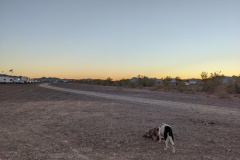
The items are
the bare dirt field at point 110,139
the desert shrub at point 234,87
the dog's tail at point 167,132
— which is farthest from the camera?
the desert shrub at point 234,87

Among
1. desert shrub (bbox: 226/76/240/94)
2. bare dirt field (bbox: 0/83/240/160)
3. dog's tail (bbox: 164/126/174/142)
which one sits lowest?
bare dirt field (bbox: 0/83/240/160)

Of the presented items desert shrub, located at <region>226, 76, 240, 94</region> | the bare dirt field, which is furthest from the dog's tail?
desert shrub, located at <region>226, 76, 240, 94</region>

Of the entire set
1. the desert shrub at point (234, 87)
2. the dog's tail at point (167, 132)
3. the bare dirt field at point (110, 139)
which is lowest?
the bare dirt field at point (110, 139)

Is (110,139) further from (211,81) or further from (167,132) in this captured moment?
(211,81)

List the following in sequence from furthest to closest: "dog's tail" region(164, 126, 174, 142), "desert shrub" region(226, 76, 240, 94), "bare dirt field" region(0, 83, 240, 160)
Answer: "desert shrub" region(226, 76, 240, 94)
"dog's tail" region(164, 126, 174, 142)
"bare dirt field" region(0, 83, 240, 160)

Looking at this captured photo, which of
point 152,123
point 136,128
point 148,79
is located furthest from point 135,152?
point 148,79

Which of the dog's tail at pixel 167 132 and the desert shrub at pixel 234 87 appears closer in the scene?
the dog's tail at pixel 167 132

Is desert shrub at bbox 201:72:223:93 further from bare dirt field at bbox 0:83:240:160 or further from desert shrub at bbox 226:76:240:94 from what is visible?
bare dirt field at bbox 0:83:240:160

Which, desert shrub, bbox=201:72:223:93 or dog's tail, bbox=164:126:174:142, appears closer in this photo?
dog's tail, bbox=164:126:174:142

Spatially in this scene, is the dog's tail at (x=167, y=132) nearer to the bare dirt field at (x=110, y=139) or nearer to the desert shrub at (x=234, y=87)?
the bare dirt field at (x=110, y=139)

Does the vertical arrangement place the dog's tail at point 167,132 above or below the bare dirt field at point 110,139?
above

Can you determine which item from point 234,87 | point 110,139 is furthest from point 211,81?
point 110,139

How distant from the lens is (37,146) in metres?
9.85

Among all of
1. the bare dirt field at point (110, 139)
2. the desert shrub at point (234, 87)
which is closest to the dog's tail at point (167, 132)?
the bare dirt field at point (110, 139)
